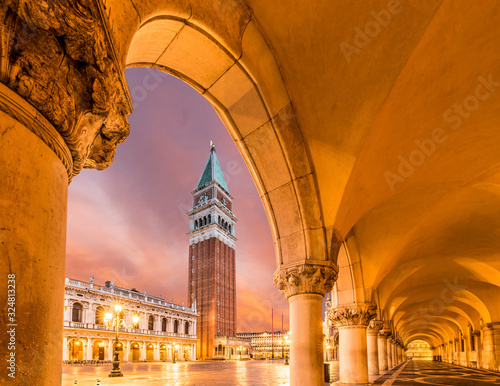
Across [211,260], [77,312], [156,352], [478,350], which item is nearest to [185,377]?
[478,350]

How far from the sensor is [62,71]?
72.8 inches

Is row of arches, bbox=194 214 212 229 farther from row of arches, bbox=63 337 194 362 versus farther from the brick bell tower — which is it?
row of arches, bbox=63 337 194 362

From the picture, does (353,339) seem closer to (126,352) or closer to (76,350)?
(76,350)

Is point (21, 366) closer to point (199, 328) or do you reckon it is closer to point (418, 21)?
point (418, 21)

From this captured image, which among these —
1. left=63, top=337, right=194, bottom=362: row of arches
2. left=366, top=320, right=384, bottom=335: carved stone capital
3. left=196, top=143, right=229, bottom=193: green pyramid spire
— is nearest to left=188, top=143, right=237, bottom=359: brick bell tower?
left=196, top=143, right=229, bottom=193: green pyramid spire

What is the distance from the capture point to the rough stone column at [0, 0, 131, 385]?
1.46 metres

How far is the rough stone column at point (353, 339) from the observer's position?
10.1 meters

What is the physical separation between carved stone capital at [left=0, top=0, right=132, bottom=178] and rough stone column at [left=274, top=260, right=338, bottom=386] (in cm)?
442

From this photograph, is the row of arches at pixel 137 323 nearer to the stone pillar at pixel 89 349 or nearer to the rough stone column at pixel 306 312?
the stone pillar at pixel 89 349

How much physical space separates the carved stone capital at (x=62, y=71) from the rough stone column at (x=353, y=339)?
10.0m

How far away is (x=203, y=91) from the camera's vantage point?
5348 millimetres


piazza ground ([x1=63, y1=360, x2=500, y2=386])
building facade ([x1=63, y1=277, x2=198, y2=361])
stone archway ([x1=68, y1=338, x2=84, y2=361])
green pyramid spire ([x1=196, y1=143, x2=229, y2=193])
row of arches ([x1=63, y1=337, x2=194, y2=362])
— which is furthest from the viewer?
green pyramid spire ([x1=196, y1=143, x2=229, y2=193])

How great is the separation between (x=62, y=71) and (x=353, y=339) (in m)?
10.6

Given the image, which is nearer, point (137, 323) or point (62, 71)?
point (62, 71)
